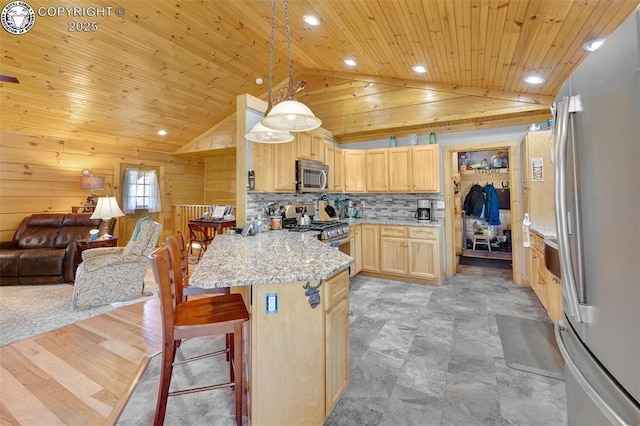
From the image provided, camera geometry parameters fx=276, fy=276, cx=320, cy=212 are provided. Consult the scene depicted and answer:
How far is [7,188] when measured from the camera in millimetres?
4930

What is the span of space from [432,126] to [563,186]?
376 centimetres

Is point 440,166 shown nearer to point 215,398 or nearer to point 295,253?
point 295,253

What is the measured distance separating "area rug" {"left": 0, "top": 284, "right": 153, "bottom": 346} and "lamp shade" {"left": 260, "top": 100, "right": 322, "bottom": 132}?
9.96ft

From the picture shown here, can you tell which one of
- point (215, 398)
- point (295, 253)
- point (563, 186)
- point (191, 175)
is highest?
point (191, 175)

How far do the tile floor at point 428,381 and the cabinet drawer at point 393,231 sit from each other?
132 centimetres

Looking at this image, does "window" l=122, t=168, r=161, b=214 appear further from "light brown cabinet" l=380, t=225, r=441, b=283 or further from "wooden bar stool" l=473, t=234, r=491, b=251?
"wooden bar stool" l=473, t=234, r=491, b=251

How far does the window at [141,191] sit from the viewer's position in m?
6.62

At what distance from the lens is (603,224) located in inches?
35.9

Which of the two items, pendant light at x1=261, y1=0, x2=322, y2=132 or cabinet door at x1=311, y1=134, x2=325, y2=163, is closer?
pendant light at x1=261, y1=0, x2=322, y2=132

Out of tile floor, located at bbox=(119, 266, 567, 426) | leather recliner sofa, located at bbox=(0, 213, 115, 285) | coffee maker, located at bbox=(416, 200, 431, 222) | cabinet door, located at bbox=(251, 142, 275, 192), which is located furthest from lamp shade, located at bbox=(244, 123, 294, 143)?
leather recliner sofa, located at bbox=(0, 213, 115, 285)

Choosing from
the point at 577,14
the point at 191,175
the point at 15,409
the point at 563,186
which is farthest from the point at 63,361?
the point at 191,175

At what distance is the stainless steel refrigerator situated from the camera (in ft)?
2.56

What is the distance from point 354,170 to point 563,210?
4.04m

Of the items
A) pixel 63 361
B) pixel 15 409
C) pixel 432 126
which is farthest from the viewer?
pixel 432 126
